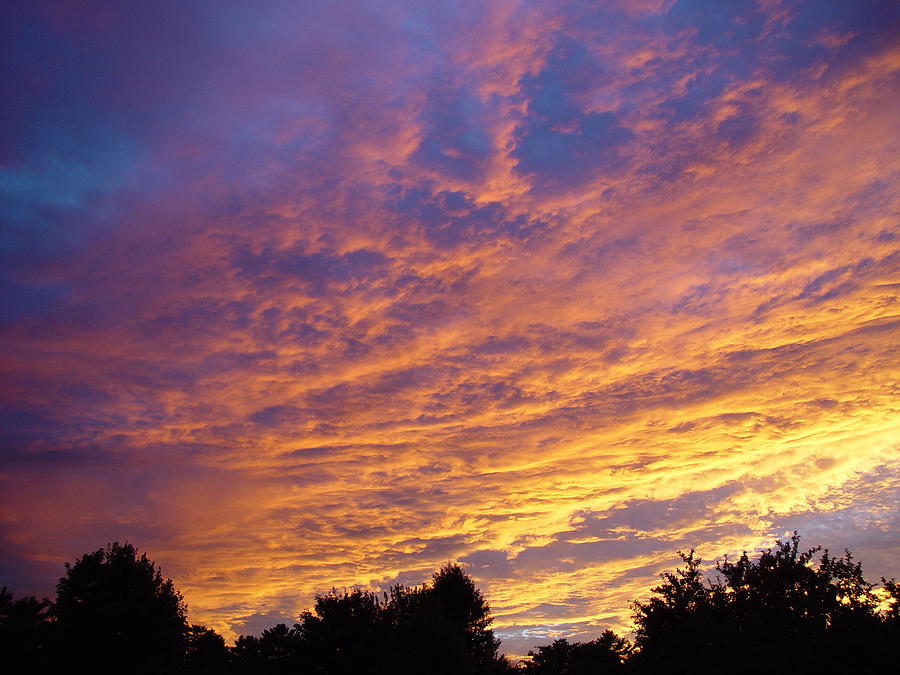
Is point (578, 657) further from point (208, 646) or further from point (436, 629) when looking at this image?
point (208, 646)

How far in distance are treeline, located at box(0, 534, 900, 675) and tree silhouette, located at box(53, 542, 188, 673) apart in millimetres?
60

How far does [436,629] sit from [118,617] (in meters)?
22.3

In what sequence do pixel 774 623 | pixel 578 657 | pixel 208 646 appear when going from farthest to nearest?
pixel 208 646 → pixel 578 657 → pixel 774 623

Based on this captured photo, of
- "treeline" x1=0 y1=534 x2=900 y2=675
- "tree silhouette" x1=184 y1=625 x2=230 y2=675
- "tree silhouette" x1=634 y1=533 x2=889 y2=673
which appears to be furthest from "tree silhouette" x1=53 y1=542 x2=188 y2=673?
"tree silhouette" x1=184 y1=625 x2=230 y2=675

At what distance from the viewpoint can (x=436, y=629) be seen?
4716 centimetres

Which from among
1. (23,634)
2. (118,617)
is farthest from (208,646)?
(118,617)

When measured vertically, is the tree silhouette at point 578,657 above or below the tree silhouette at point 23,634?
below

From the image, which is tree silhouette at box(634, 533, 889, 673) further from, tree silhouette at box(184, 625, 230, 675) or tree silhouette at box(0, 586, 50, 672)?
tree silhouette at box(184, 625, 230, 675)

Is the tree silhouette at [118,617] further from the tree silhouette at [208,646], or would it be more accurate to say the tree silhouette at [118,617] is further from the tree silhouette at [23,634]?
the tree silhouette at [208,646]

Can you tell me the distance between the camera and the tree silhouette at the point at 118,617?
110 feet

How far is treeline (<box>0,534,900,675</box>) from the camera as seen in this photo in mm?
27750

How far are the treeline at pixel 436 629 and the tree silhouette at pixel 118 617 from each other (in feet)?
0.20

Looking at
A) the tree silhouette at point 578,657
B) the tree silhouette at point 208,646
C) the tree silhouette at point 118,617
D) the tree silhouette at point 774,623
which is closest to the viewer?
the tree silhouette at point 774,623

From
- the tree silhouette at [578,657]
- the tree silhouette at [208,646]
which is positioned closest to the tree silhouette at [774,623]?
the tree silhouette at [578,657]
